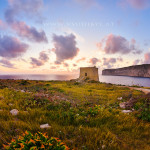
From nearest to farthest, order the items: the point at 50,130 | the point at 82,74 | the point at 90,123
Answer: the point at 50,130, the point at 90,123, the point at 82,74

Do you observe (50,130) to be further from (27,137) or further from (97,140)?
(97,140)

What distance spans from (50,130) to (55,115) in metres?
1.14

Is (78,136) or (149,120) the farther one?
(149,120)

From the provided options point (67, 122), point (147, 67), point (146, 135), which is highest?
point (147, 67)

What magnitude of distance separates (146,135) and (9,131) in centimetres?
427

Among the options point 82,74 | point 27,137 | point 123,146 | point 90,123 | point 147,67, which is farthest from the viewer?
point 147,67

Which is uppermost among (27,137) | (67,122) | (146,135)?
(27,137)

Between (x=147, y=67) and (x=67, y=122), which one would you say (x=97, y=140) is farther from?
(x=147, y=67)

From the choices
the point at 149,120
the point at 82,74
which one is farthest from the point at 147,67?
the point at 149,120

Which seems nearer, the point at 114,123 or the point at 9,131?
the point at 9,131

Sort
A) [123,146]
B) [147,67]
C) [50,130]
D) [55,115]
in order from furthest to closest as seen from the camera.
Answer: [147,67], [55,115], [50,130], [123,146]

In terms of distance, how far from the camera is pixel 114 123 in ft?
11.8

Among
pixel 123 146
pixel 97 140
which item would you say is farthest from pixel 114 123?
pixel 97 140

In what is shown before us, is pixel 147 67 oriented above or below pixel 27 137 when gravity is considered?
above
